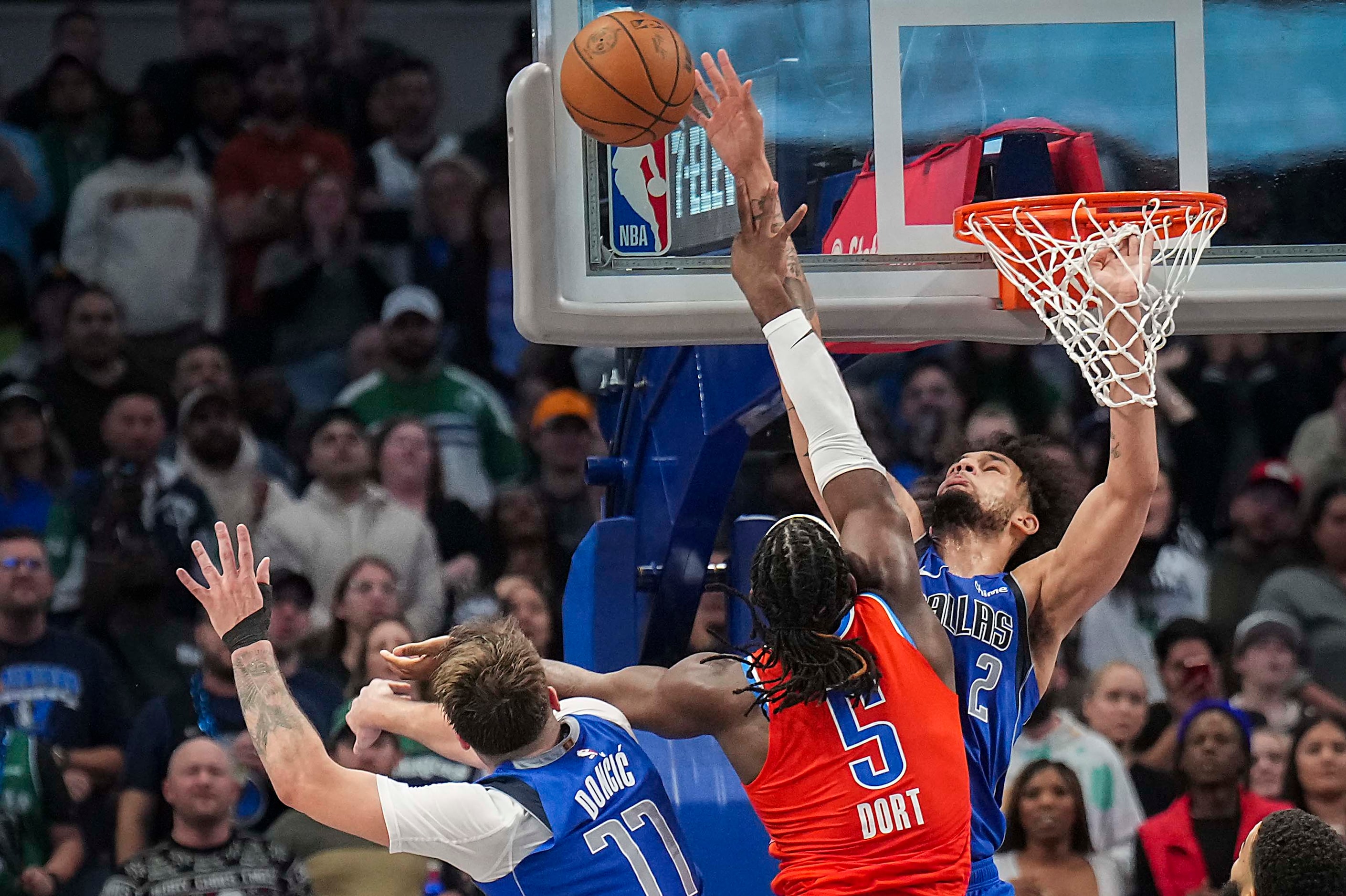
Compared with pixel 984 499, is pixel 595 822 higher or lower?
lower

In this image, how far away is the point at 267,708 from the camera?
3.49 metres

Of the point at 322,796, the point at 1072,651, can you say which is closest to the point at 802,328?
the point at 322,796

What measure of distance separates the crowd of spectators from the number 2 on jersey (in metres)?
1.39

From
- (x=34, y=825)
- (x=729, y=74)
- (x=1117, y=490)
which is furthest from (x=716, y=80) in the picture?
(x=34, y=825)

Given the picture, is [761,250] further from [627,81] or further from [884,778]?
[884,778]

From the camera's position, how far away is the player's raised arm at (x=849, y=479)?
3.44m

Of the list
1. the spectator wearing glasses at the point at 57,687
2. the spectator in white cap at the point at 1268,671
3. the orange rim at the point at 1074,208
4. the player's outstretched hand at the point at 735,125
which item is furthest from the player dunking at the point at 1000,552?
the spectator wearing glasses at the point at 57,687

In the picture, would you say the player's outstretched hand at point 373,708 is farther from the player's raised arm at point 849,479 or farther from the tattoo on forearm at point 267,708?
the player's raised arm at point 849,479

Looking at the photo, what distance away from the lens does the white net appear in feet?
12.3

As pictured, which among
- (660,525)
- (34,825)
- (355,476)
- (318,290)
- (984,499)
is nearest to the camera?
(984,499)

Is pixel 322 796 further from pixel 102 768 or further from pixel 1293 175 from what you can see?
pixel 102 768

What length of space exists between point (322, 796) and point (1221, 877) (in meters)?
3.84

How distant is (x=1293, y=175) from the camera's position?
424 centimetres

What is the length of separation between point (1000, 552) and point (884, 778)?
0.93 m
